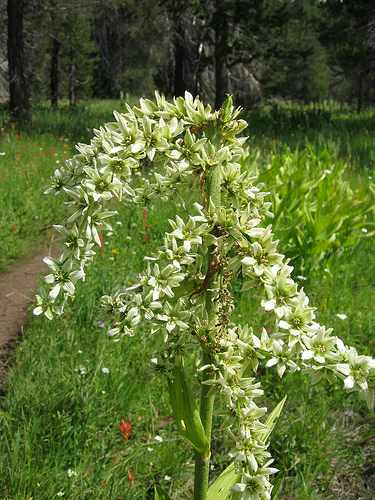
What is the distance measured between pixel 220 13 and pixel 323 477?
11149 mm

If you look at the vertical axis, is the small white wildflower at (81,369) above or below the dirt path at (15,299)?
above

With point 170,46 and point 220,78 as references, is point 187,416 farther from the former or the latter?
point 170,46

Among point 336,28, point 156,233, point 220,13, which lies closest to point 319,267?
point 156,233

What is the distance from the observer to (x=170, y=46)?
13.8 metres

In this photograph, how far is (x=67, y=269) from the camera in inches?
37.0

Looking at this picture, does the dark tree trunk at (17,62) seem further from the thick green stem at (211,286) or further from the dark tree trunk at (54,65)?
the thick green stem at (211,286)

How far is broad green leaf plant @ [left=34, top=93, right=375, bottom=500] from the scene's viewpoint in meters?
0.90

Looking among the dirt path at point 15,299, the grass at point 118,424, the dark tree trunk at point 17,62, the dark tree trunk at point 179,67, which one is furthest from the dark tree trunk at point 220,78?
the grass at point 118,424

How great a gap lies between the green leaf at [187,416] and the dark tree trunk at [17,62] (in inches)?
410

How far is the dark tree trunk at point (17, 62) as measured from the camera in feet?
31.5

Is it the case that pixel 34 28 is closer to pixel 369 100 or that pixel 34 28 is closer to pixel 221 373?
pixel 221 373

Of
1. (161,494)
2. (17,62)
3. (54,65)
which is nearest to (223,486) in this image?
(161,494)

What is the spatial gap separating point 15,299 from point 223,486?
10.3 feet

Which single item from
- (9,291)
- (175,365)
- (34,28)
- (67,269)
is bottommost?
(9,291)
